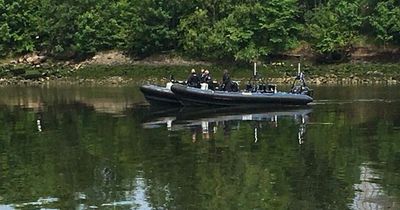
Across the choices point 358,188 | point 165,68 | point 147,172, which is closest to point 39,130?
point 147,172

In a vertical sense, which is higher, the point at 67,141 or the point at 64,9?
the point at 64,9

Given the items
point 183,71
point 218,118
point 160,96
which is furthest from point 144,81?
point 218,118

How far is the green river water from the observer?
1602 centimetres

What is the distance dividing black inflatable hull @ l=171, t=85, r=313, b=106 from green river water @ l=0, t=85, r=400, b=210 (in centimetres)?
75

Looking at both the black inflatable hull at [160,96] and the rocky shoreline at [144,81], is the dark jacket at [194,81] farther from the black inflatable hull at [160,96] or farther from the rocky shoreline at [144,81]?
the rocky shoreline at [144,81]

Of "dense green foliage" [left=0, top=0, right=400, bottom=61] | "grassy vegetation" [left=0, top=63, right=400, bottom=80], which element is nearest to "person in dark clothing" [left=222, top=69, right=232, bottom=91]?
"grassy vegetation" [left=0, top=63, right=400, bottom=80]

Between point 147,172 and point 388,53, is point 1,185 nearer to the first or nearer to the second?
point 147,172

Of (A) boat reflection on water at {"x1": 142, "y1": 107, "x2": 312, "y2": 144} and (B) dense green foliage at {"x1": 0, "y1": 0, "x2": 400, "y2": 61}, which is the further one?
(B) dense green foliage at {"x1": 0, "y1": 0, "x2": 400, "y2": 61}

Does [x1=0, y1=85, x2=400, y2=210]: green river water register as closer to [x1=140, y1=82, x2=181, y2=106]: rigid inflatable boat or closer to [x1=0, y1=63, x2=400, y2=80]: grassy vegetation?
[x1=140, y1=82, x2=181, y2=106]: rigid inflatable boat

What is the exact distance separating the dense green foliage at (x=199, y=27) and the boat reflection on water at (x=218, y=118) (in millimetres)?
30939

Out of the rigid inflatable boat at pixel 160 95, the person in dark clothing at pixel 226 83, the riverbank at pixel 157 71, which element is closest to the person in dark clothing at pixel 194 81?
the rigid inflatable boat at pixel 160 95

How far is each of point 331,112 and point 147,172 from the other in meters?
17.1

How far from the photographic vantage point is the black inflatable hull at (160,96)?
39125 mm

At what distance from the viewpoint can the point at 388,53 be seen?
6731cm
